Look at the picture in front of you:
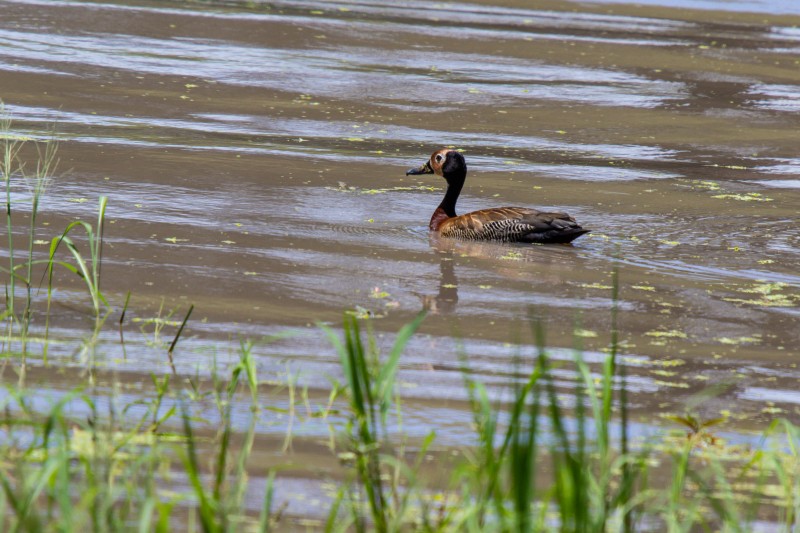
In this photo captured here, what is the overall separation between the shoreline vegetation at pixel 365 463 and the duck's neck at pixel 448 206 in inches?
141

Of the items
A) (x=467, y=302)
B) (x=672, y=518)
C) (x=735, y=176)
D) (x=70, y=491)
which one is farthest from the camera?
(x=735, y=176)

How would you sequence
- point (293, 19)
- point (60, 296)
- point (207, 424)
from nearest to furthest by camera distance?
point (207, 424), point (60, 296), point (293, 19)

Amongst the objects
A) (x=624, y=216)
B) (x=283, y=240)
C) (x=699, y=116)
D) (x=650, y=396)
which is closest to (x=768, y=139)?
(x=699, y=116)

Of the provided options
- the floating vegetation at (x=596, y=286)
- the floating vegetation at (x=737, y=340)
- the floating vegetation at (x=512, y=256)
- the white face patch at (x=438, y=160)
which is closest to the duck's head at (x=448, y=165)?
the white face patch at (x=438, y=160)

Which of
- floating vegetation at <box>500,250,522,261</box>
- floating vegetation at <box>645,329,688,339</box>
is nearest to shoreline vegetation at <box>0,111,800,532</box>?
floating vegetation at <box>645,329,688,339</box>

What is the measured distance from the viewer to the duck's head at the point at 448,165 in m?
10.3

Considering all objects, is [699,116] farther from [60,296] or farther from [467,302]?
[60,296]

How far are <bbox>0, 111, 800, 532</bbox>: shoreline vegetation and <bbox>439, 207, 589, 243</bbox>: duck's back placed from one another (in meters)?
3.02

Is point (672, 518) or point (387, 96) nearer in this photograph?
point (672, 518)

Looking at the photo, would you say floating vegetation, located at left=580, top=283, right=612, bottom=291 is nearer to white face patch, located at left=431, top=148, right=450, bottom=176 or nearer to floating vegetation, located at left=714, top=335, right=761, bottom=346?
floating vegetation, located at left=714, top=335, right=761, bottom=346

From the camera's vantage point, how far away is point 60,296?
717 cm

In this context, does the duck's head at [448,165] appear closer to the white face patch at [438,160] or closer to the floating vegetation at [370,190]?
the white face patch at [438,160]

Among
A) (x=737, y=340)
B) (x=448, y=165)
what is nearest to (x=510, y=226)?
(x=448, y=165)

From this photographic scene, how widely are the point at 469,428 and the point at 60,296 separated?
2715mm
